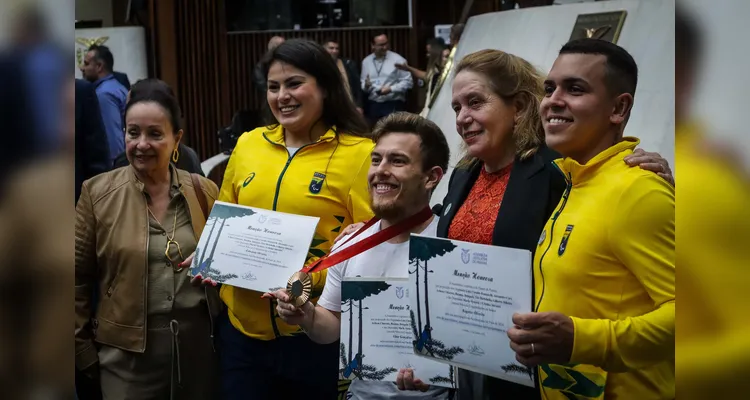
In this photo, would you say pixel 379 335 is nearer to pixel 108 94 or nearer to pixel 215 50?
pixel 108 94

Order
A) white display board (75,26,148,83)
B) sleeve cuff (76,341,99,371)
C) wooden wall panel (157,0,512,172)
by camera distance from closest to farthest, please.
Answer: sleeve cuff (76,341,99,371)
white display board (75,26,148,83)
wooden wall panel (157,0,512,172)

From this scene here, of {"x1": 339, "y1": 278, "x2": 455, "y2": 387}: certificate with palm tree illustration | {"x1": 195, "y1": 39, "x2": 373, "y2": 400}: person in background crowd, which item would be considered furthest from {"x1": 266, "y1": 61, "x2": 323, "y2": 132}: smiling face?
{"x1": 339, "y1": 278, "x2": 455, "y2": 387}: certificate with palm tree illustration

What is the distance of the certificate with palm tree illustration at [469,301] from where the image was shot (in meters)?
1.55

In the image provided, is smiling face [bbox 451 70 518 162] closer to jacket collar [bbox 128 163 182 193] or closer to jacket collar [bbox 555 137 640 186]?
jacket collar [bbox 555 137 640 186]

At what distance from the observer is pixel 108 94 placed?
606cm

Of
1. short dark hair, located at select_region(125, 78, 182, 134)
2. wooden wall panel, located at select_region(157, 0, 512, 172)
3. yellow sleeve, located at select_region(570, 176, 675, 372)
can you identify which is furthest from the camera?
wooden wall panel, located at select_region(157, 0, 512, 172)

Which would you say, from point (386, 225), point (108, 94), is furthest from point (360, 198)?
point (108, 94)

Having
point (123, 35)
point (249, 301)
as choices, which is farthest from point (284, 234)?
point (123, 35)

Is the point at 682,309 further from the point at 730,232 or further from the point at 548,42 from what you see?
the point at 548,42

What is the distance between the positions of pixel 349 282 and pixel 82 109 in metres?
2.16

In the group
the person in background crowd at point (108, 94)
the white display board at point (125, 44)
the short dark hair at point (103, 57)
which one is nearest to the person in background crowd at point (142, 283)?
the person in background crowd at point (108, 94)

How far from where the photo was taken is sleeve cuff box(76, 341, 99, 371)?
2561 mm

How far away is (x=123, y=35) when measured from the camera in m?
9.65

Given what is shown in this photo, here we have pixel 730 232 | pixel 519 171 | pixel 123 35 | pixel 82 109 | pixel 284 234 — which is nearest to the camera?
pixel 730 232
